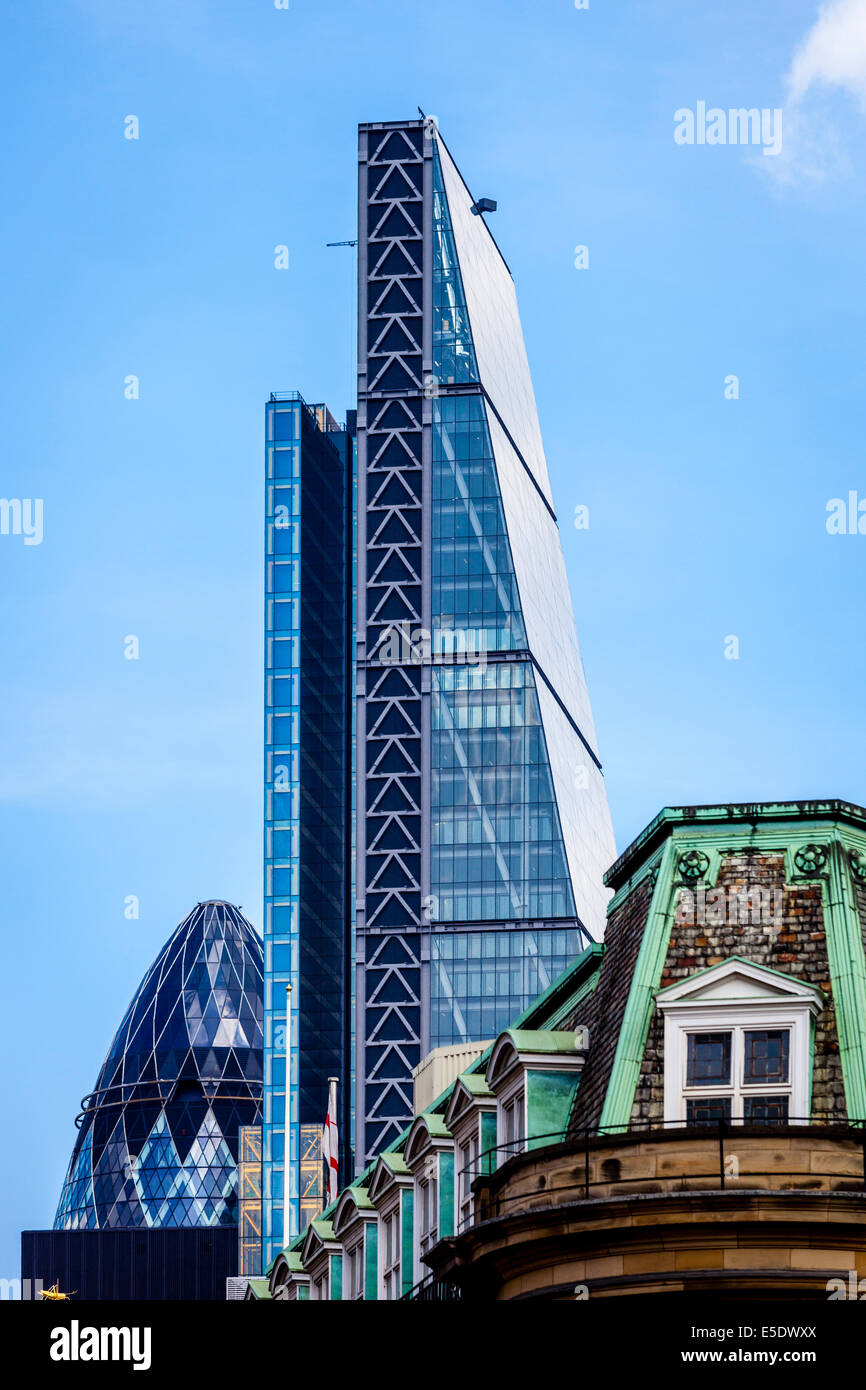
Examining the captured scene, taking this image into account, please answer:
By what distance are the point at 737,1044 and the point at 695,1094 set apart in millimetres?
1095

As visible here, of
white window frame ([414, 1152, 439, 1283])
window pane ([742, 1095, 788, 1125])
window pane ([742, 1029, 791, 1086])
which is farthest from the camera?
white window frame ([414, 1152, 439, 1283])

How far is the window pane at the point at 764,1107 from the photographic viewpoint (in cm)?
4331

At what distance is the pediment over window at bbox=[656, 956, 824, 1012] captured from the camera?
4453 centimetres

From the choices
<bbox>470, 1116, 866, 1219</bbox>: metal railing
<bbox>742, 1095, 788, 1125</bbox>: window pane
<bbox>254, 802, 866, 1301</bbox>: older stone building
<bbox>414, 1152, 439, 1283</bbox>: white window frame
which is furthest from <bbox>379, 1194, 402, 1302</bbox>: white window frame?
<bbox>742, 1095, 788, 1125</bbox>: window pane

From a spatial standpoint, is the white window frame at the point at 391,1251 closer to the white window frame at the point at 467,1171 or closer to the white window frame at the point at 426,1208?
the white window frame at the point at 426,1208

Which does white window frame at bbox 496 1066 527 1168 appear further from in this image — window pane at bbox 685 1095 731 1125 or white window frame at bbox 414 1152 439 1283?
white window frame at bbox 414 1152 439 1283

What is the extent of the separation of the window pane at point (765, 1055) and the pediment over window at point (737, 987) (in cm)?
57

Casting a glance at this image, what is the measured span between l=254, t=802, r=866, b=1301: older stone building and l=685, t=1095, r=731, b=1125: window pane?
0.12 ft
